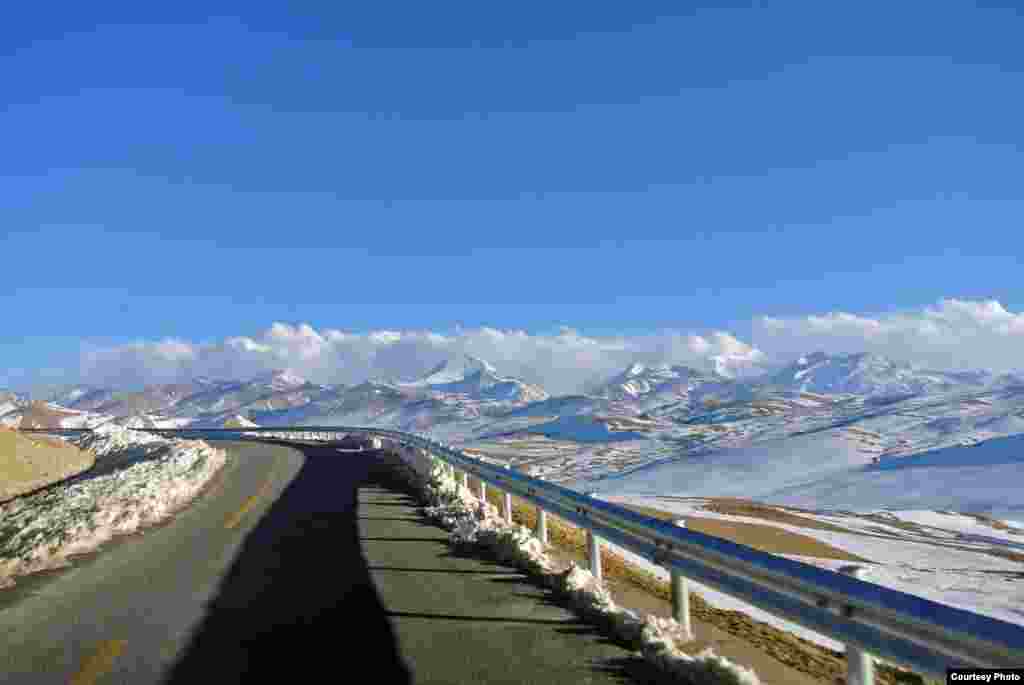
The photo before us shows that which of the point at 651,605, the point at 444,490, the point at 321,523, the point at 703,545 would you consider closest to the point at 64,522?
the point at 321,523

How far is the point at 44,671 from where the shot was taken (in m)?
7.22

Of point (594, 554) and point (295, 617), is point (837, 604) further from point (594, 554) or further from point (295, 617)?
point (295, 617)

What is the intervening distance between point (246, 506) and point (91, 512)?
360 centimetres

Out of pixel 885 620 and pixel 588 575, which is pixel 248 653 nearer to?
pixel 588 575

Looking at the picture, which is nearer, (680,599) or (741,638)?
(680,599)

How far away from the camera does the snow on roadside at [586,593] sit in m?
6.61

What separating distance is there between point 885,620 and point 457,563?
743cm

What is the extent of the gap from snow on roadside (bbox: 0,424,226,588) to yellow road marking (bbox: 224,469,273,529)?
147cm

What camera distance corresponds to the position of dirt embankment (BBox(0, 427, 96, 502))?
2952cm

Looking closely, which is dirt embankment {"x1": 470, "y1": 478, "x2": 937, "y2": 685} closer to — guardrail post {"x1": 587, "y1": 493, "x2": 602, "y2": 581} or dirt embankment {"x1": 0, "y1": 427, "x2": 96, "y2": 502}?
guardrail post {"x1": 587, "y1": 493, "x2": 602, "y2": 581}

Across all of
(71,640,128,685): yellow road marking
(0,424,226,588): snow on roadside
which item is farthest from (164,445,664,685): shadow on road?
(0,424,226,588): snow on roadside

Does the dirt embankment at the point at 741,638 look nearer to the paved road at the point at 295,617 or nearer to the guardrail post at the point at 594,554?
the guardrail post at the point at 594,554

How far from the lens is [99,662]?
292 inches

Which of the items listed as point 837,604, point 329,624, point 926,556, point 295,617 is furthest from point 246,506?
point 926,556
